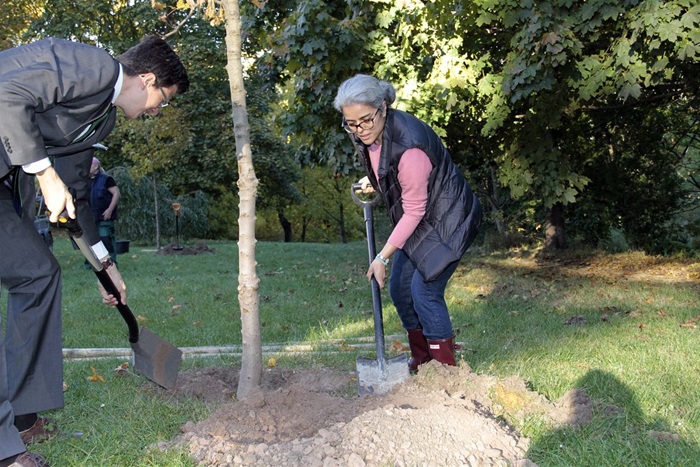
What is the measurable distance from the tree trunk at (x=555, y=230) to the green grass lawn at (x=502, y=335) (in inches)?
72.3

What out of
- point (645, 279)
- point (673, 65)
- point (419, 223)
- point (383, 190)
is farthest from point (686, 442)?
point (645, 279)

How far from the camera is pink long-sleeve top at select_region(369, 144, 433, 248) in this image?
A: 370 cm

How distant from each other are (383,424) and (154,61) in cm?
190

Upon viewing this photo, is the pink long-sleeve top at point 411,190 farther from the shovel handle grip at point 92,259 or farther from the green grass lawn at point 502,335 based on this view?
the shovel handle grip at point 92,259

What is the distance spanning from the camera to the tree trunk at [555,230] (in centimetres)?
1391

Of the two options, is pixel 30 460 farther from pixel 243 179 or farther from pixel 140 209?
pixel 140 209

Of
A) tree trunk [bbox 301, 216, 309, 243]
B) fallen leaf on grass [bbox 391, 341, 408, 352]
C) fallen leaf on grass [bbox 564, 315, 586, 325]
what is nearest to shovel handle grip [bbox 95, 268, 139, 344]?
fallen leaf on grass [bbox 391, 341, 408, 352]

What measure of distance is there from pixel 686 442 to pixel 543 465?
0.72 metres

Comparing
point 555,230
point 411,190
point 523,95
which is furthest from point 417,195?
point 555,230

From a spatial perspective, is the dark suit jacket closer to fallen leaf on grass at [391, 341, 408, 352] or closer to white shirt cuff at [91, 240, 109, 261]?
white shirt cuff at [91, 240, 109, 261]

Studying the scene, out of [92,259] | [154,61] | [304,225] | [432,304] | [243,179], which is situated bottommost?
[304,225]

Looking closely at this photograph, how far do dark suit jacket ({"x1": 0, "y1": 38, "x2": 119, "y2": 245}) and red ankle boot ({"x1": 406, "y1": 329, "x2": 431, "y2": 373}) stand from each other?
2.30 meters

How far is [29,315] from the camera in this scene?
2955mm

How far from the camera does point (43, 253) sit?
2.98 metres
